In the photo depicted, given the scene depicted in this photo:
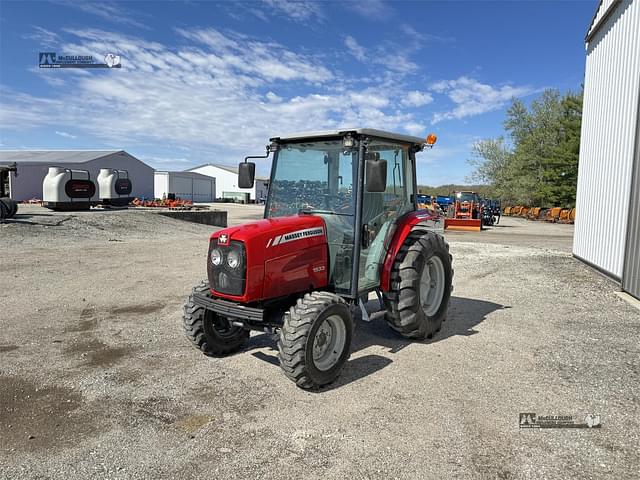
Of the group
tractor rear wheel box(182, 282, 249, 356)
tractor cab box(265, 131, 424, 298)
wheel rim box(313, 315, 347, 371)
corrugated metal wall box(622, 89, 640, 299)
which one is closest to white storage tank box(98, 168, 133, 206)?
tractor cab box(265, 131, 424, 298)

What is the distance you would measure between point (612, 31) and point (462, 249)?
6.99 meters

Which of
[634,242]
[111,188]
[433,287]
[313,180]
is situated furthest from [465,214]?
[313,180]

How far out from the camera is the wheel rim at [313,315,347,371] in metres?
4.18

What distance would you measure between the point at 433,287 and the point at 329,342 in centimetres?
213

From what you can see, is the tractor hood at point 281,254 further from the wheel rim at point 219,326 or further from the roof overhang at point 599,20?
the roof overhang at point 599,20

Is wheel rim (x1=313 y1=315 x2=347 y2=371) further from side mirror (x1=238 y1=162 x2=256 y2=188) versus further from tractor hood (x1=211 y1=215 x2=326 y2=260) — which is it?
side mirror (x1=238 y1=162 x2=256 y2=188)

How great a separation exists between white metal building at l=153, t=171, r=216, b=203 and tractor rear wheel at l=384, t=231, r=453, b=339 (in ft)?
128

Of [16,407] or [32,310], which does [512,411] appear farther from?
[32,310]

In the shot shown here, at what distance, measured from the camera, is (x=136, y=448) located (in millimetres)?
3145

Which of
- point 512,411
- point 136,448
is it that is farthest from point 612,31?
point 136,448

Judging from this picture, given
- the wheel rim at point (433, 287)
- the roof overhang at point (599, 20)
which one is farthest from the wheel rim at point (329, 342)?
the roof overhang at point (599, 20)

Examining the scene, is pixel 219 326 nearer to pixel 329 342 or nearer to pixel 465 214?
pixel 329 342

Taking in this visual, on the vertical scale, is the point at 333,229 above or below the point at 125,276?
above

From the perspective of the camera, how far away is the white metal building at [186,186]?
4728cm
